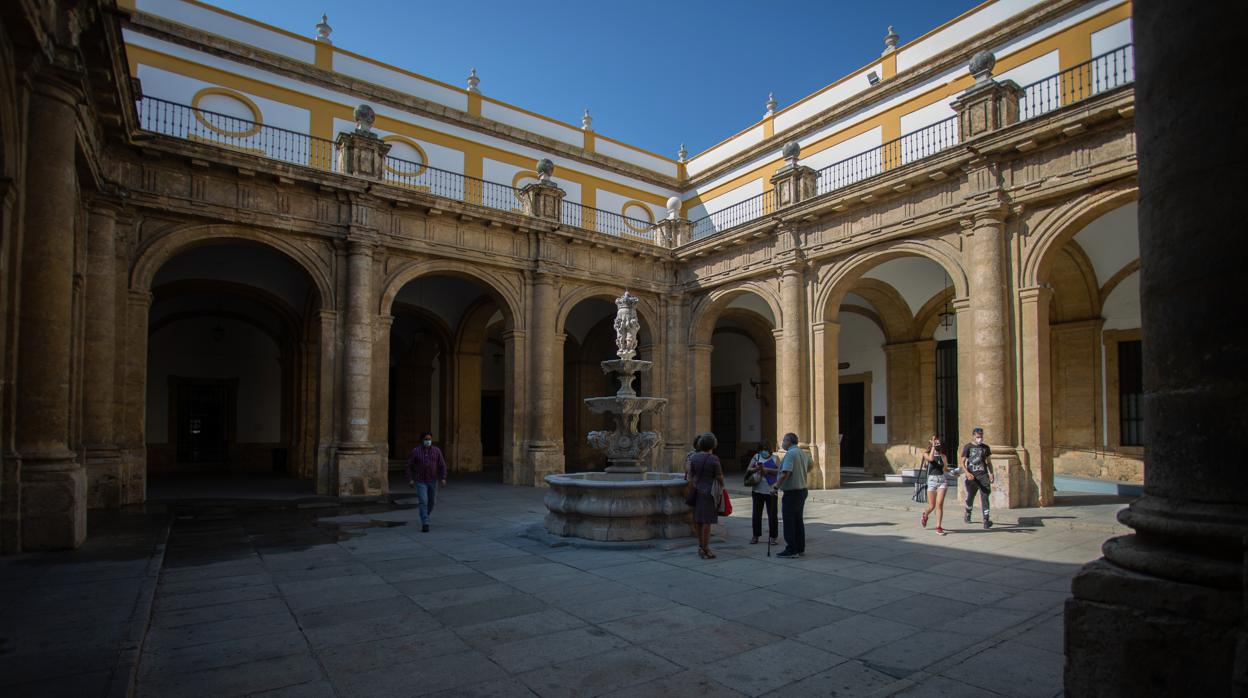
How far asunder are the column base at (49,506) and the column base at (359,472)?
643cm

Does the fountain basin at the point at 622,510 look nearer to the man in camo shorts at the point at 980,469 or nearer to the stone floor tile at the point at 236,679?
the man in camo shorts at the point at 980,469

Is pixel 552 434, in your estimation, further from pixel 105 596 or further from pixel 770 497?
pixel 105 596

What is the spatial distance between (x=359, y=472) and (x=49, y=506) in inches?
273

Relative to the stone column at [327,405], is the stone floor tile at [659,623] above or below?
below

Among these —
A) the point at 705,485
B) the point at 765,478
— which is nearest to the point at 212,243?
the point at 705,485

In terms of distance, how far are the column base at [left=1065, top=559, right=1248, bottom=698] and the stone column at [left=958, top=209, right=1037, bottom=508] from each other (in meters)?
10.6

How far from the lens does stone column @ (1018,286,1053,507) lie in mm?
11953

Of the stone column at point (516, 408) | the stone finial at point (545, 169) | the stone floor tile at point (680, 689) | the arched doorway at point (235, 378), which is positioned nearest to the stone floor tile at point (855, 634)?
the stone floor tile at point (680, 689)

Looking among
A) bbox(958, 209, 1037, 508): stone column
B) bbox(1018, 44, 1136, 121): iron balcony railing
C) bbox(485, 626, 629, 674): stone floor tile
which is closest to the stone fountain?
bbox(485, 626, 629, 674): stone floor tile

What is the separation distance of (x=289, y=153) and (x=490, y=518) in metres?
11.2

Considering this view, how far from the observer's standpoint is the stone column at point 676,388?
1950 centimetres

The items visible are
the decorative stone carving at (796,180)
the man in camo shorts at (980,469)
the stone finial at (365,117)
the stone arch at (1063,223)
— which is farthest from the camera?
the decorative stone carving at (796,180)

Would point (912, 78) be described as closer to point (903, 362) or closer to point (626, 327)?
point (903, 362)

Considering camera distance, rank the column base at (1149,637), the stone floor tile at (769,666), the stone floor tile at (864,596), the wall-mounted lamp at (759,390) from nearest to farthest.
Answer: the column base at (1149,637) → the stone floor tile at (769,666) → the stone floor tile at (864,596) → the wall-mounted lamp at (759,390)
